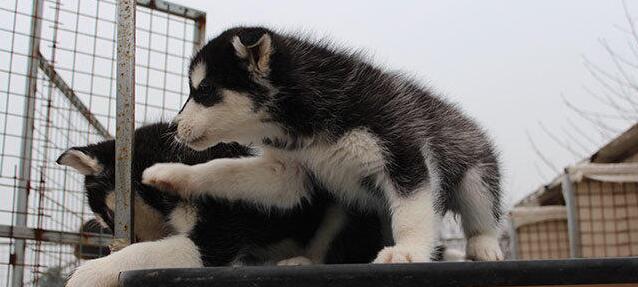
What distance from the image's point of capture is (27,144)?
3.24 metres

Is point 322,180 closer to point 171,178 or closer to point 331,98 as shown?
point 331,98

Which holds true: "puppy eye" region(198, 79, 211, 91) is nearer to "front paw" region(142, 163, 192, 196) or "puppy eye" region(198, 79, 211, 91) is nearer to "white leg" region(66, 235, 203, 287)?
"front paw" region(142, 163, 192, 196)

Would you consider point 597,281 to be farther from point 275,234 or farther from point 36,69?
point 36,69

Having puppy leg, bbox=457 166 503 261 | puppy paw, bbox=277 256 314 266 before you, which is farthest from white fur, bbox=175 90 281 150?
puppy leg, bbox=457 166 503 261

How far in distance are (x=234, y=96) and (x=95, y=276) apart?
22.7 inches

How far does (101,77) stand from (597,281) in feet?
8.10

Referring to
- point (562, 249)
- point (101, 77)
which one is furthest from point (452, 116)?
point (562, 249)

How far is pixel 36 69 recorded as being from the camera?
3301 mm

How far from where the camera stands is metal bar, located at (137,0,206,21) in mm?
3355

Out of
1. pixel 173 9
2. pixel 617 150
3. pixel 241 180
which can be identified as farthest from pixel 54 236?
pixel 617 150

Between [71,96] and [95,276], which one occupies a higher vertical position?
[71,96]

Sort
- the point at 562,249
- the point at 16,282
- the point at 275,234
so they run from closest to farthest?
the point at 275,234 < the point at 16,282 < the point at 562,249

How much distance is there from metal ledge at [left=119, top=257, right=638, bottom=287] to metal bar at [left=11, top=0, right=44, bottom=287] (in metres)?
1.94

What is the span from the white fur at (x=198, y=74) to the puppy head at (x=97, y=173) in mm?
428
